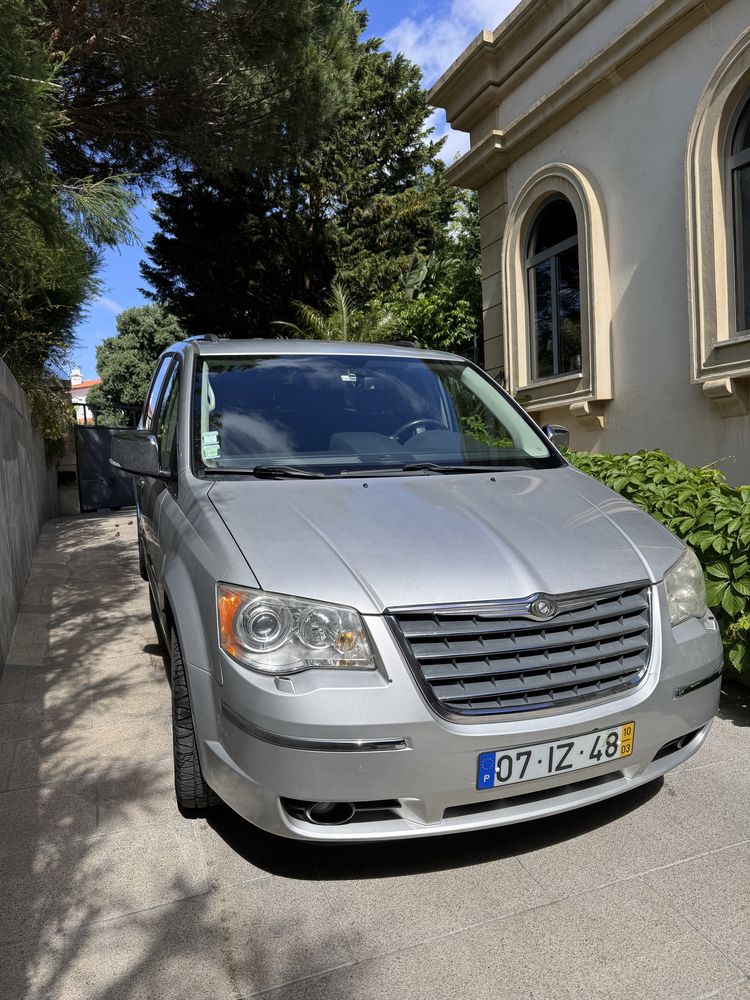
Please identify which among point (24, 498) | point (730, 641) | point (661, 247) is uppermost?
point (661, 247)

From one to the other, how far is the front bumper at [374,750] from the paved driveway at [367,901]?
30cm

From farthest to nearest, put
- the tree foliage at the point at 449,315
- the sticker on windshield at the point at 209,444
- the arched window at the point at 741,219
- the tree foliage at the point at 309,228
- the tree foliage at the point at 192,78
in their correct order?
the tree foliage at the point at 309,228 → the tree foliage at the point at 449,315 → the tree foliage at the point at 192,78 → the arched window at the point at 741,219 → the sticker on windshield at the point at 209,444

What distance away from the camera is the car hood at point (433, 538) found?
87.5 inches

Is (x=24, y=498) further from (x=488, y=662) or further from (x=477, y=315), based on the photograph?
(x=477, y=315)

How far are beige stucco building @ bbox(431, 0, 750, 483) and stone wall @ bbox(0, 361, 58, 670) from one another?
5.86 meters

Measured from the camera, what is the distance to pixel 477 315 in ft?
44.3

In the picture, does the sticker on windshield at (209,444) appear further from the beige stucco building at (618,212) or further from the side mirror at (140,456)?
the beige stucco building at (618,212)

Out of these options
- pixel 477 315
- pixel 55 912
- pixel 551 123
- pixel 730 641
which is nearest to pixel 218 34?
pixel 551 123

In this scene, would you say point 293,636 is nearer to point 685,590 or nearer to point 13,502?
point 685,590

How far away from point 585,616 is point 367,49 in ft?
77.2

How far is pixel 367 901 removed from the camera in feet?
7.48

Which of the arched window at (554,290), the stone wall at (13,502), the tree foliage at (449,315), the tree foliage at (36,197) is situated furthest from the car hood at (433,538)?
the tree foliage at (449,315)

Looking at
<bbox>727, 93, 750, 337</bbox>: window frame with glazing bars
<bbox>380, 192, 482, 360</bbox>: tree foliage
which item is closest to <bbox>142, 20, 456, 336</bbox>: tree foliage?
<bbox>380, 192, 482, 360</bbox>: tree foliage

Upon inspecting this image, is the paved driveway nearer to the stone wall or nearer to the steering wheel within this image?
the steering wheel
